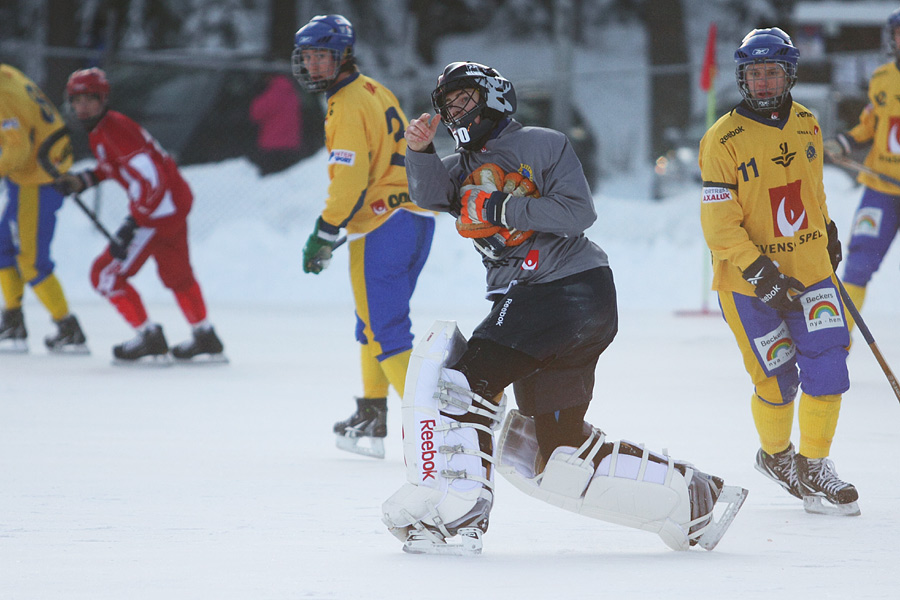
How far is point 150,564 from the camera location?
3092 millimetres

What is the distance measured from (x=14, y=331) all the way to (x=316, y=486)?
15.0 ft

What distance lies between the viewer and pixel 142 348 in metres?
7.59

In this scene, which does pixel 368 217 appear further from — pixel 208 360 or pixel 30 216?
pixel 30 216

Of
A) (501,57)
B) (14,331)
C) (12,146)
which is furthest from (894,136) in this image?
(501,57)

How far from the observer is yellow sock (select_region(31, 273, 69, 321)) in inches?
319

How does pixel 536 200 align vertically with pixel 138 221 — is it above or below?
above

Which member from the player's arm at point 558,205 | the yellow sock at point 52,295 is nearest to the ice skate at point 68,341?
the yellow sock at point 52,295

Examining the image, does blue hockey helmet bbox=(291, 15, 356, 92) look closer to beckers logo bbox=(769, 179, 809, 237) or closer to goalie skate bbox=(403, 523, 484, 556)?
beckers logo bbox=(769, 179, 809, 237)

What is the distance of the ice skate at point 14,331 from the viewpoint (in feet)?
26.7

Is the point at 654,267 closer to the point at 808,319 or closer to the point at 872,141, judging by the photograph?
the point at 872,141

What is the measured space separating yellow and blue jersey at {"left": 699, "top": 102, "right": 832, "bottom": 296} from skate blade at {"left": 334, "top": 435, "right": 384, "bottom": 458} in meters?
1.62

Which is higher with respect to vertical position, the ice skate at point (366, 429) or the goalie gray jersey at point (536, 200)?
the goalie gray jersey at point (536, 200)

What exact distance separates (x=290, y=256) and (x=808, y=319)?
9198 mm

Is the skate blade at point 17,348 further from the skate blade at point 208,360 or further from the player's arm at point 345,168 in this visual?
the player's arm at point 345,168
